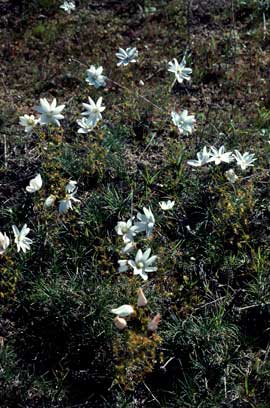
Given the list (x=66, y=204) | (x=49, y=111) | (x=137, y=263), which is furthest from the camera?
(x=49, y=111)

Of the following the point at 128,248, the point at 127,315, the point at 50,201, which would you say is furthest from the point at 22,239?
the point at 127,315

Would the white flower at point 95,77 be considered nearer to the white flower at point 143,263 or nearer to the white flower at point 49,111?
the white flower at point 49,111

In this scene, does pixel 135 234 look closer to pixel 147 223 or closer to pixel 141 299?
pixel 147 223

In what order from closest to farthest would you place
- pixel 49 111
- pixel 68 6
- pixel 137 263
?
pixel 137 263
pixel 49 111
pixel 68 6

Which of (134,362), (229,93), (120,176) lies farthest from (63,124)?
(134,362)

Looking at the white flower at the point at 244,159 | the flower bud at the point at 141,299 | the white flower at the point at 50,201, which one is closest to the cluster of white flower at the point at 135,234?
the flower bud at the point at 141,299

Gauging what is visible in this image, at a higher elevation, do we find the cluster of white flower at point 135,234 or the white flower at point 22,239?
the cluster of white flower at point 135,234

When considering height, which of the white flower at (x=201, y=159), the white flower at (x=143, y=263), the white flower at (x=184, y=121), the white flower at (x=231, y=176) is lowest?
the white flower at (x=143, y=263)
